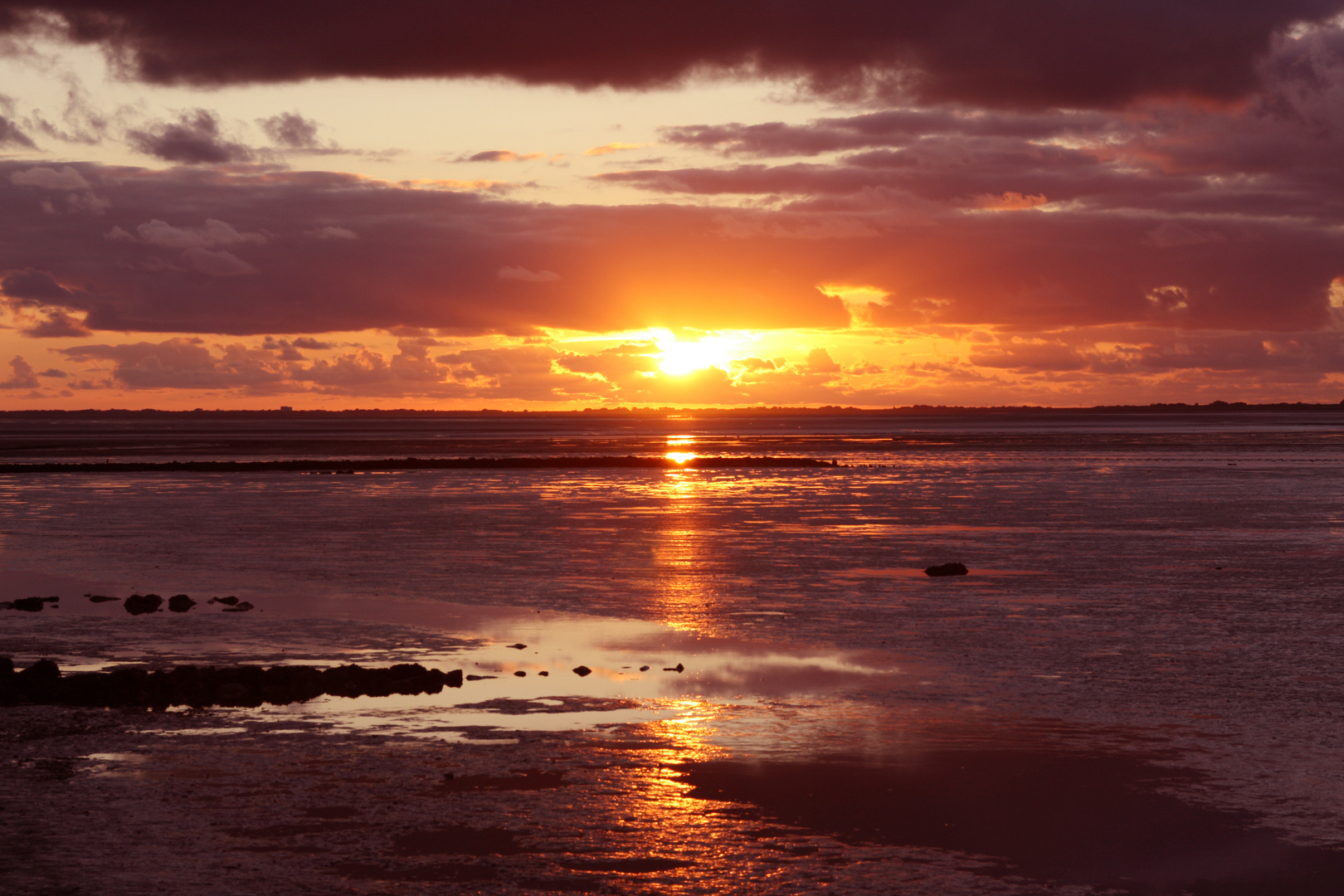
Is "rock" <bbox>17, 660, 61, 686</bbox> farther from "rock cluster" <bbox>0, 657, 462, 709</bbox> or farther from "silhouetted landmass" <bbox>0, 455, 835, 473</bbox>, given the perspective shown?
"silhouetted landmass" <bbox>0, 455, 835, 473</bbox>

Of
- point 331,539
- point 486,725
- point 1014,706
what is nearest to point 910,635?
point 1014,706

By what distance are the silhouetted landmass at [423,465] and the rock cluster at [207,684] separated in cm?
6691

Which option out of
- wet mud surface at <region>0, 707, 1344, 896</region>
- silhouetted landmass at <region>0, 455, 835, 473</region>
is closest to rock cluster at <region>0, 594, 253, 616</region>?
wet mud surface at <region>0, 707, 1344, 896</region>

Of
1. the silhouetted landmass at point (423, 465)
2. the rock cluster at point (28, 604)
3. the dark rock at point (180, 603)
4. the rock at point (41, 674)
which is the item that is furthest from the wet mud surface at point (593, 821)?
the silhouetted landmass at point (423, 465)

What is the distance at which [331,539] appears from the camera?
39.1 m

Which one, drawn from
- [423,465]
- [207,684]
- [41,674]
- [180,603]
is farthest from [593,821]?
[423,465]

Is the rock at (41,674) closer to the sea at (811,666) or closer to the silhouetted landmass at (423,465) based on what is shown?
the sea at (811,666)

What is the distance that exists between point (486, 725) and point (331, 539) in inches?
989

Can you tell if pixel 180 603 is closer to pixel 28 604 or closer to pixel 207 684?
pixel 28 604

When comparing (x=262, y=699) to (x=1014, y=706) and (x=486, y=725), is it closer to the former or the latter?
(x=486, y=725)

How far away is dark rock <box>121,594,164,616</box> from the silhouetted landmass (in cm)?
5836

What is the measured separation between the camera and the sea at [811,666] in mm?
11000

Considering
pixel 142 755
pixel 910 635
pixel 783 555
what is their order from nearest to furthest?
1. pixel 142 755
2. pixel 910 635
3. pixel 783 555

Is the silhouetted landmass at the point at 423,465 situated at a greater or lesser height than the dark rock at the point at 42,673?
lesser
